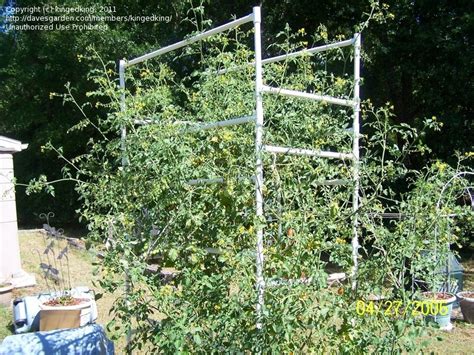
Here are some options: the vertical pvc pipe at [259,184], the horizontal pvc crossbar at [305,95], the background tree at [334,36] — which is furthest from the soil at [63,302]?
the background tree at [334,36]

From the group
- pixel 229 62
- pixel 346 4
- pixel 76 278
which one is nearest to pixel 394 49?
pixel 346 4

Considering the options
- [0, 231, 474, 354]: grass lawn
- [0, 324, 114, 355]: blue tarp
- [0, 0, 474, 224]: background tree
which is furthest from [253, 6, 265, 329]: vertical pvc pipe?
[0, 0, 474, 224]: background tree

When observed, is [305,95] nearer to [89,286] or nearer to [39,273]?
[89,286]

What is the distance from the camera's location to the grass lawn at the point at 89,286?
4.79 m

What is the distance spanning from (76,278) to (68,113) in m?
7.84

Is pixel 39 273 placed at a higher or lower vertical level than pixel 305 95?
lower

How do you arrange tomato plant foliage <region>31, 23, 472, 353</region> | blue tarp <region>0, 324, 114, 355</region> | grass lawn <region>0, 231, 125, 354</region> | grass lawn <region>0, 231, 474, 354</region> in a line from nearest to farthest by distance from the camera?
tomato plant foliage <region>31, 23, 472, 353</region> < blue tarp <region>0, 324, 114, 355</region> < grass lawn <region>0, 231, 474, 354</region> < grass lawn <region>0, 231, 125, 354</region>

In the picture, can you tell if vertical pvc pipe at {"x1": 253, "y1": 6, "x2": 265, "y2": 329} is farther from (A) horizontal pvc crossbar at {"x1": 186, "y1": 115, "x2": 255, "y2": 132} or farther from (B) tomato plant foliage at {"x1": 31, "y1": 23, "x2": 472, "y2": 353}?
(A) horizontal pvc crossbar at {"x1": 186, "y1": 115, "x2": 255, "y2": 132}

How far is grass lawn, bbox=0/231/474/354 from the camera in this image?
4.79 m

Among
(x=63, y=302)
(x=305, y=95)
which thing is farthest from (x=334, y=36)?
(x=305, y=95)

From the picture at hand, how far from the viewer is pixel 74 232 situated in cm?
1429

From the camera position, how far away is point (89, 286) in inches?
284

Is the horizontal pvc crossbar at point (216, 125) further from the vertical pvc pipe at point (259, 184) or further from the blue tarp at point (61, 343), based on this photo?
the blue tarp at point (61, 343)

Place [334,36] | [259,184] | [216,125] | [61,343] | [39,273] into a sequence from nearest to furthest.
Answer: [259,184] → [216,125] → [61,343] → [39,273] → [334,36]
